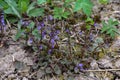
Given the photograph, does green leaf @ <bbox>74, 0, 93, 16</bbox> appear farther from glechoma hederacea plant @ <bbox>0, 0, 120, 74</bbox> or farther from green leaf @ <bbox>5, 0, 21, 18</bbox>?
green leaf @ <bbox>5, 0, 21, 18</bbox>

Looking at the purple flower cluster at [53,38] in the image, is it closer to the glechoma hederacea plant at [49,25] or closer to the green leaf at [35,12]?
the glechoma hederacea plant at [49,25]

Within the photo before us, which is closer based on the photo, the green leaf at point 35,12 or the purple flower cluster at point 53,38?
the purple flower cluster at point 53,38

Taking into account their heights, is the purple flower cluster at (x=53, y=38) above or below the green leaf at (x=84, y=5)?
below

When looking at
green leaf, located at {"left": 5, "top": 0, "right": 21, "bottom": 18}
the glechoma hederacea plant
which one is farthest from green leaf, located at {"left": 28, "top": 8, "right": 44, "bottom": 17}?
green leaf, located at {"left": 5, "top": 0, "right": 21, "bottom": 18}

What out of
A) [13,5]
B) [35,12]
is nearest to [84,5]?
[35,12]

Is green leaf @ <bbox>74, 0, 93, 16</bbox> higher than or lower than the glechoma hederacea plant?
higher

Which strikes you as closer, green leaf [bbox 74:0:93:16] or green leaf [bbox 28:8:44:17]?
green leaf [bbox 74:0:93:16]

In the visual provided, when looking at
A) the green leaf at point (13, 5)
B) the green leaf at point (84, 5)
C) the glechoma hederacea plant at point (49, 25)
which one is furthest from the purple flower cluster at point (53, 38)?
the green leaf at point (13, 5)

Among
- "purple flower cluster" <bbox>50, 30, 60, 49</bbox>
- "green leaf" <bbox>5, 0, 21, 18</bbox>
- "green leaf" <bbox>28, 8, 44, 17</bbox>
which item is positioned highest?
"green leaf" <bbox>5, 0, 21, 18</bbox>
